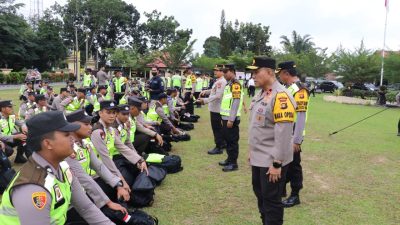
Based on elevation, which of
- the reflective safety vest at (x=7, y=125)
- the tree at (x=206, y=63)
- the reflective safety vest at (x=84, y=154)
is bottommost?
the reflective safety vest at (x=7, y=125)

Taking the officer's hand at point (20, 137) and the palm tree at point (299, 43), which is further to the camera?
the palm tree at point (299, 43)

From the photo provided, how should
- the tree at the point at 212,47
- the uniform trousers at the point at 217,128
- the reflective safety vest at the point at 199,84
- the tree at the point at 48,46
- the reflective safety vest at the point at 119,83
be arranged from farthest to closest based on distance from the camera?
the tree at the point at 212,47 → the tree at the point at 48,46 → the reflective safety vest at the point at 199,84 → the reflective safety vest at the point at 119,83 → the uniform trousers at the point at 217,128

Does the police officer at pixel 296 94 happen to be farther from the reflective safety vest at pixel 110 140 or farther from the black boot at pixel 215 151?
the black boot at pixel 215 151

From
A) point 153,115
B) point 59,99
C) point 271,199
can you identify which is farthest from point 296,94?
point 59,99

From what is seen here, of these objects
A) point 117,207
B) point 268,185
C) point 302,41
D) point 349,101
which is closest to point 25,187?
point 117,207

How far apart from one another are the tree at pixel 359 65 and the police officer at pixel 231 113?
23097 millimetres

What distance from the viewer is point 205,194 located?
5336 mm

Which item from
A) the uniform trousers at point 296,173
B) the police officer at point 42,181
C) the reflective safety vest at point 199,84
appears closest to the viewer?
the police officer at point 42,181

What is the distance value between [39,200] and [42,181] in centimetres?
11

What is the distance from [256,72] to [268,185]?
1089mm

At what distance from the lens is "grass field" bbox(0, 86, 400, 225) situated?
4.56m

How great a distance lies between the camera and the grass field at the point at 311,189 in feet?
15.0

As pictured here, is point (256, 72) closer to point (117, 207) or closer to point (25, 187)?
point (117, 207)

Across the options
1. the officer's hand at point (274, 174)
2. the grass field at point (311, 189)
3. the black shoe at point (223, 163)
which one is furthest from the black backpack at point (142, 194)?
the black shoe at point (223, 163)
